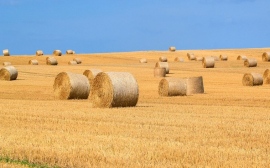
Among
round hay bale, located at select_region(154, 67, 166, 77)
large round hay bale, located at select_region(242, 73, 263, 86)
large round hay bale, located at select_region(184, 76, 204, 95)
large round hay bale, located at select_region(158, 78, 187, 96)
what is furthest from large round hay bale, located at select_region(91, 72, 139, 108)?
round hay bale, located at select_region(154, 67, 166, 77)

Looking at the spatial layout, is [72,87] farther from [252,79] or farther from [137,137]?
[252,79]

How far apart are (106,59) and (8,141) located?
179 ft

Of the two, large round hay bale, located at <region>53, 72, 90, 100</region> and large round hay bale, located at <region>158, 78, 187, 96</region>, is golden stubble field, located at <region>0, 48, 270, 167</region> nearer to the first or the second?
large round hay bale, located at <region>53, 72, 90, 100</region>

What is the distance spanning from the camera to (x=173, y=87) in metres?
21.8

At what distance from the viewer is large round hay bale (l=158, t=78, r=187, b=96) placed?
2175 cm

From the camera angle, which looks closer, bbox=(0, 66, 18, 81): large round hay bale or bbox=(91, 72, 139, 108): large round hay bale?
bbox=(91, 72, 139, 108): large round hay bale

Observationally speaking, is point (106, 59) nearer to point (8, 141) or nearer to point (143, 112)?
point (143, 112)

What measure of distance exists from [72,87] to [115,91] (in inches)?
191

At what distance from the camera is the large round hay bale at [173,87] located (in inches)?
856

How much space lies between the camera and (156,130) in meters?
10.1

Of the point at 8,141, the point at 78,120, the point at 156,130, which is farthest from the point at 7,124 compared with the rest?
the point at 156,130

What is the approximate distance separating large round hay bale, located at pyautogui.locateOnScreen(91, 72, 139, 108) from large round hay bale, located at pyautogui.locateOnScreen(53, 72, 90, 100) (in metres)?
4.03

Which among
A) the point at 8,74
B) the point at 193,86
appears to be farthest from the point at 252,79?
the point at 8,74

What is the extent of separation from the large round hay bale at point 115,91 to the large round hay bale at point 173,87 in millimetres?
6102
